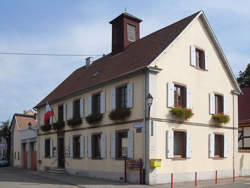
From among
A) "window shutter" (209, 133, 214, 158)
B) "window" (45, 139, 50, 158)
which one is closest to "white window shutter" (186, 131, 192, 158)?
"window shutter" (209, 133, 214, 158)

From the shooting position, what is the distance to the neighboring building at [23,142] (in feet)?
107

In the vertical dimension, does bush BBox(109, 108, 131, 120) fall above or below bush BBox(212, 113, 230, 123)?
above

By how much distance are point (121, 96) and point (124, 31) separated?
7.04 metres

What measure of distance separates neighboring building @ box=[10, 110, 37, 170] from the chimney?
11.5 meters

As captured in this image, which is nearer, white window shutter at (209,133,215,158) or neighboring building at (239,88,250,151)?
white window shutter at (209,133,215,158)

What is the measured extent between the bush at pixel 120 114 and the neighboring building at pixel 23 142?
14.0 metres

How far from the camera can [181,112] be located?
18016 millimetres

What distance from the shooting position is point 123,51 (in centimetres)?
2438

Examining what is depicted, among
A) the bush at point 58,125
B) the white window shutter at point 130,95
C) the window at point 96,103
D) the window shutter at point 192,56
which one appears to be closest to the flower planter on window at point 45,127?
the bush at point 58,125

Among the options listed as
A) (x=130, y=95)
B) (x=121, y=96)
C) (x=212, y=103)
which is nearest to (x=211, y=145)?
(x=212, y=103)

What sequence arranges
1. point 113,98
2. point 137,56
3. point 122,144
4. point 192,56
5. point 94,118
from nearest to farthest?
point 122,144
point 113,98
point 192,56
point 137,56
point 94,118

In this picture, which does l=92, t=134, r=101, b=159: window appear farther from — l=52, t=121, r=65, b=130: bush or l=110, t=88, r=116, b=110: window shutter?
l=52, t=121, r=65, b=130: bush

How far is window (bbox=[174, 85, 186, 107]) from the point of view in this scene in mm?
18750

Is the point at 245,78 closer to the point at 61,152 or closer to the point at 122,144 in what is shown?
the point at 61,152
